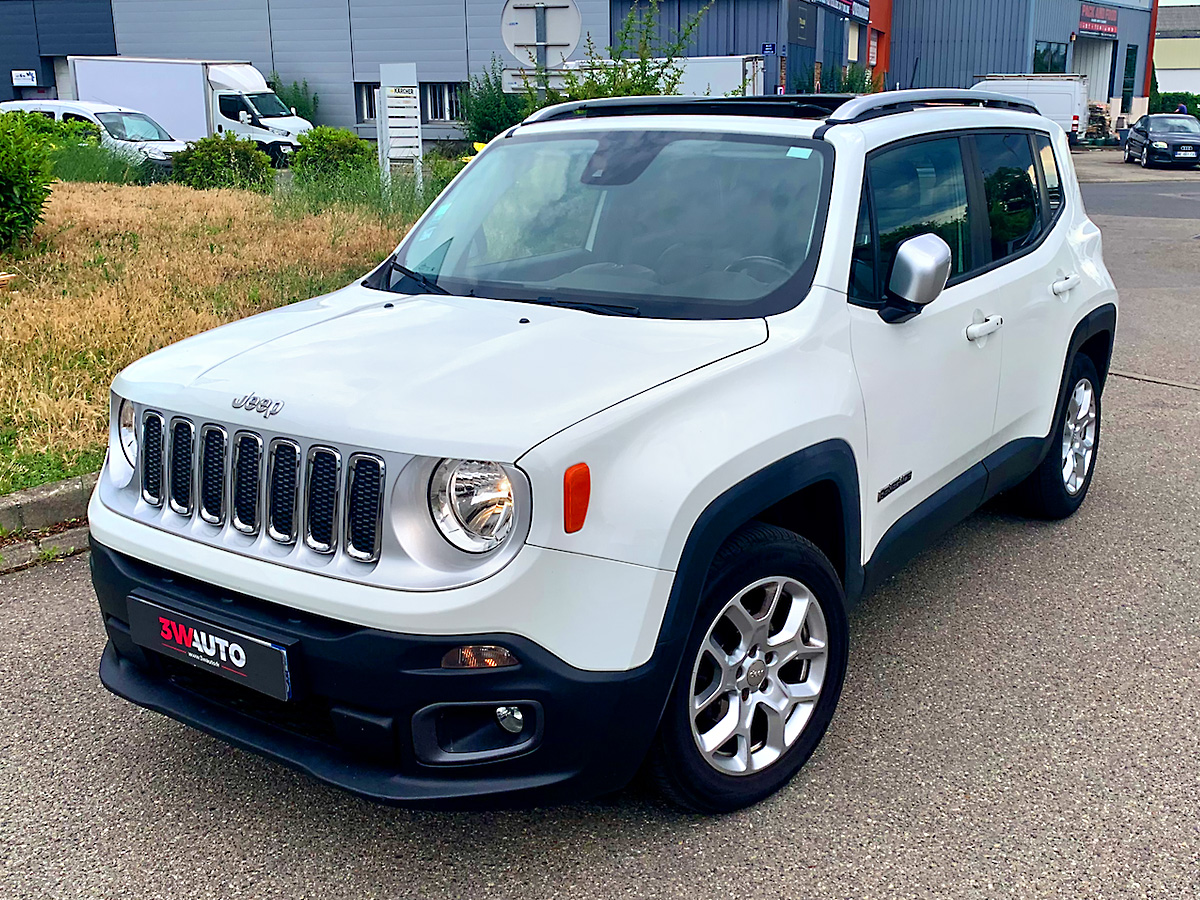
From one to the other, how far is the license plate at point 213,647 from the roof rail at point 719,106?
7.69 feet

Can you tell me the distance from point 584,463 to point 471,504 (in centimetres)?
Answer: 27

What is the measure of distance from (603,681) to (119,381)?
1.57 meters

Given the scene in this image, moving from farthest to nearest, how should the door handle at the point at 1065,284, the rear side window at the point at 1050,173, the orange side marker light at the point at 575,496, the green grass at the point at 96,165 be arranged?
the green grass at the point at 96,165 → the rear side window at the point at 1050,173 → the door handle at the point at 1065,284 → the orange side marker light at the point at 575,496

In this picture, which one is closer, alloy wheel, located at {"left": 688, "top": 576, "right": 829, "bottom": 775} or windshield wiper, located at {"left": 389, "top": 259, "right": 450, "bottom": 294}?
alloy wheel, located at {"left": 688, "top": 576, "right": 829, "bottom": 775}

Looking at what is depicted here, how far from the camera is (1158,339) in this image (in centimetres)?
974

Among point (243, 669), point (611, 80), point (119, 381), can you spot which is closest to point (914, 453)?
point (243, 669)

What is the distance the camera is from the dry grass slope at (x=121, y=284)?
19.6ft

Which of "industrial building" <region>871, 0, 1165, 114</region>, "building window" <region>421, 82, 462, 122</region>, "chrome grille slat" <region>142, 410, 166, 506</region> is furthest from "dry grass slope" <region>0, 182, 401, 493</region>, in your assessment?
"industrial building" <region>871, 0, 1165, 114</region>

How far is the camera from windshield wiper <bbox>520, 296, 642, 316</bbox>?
3.43m

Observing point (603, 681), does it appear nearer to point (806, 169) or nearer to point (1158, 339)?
point (806, 169)

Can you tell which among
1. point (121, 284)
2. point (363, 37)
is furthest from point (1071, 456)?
point (363, 37)

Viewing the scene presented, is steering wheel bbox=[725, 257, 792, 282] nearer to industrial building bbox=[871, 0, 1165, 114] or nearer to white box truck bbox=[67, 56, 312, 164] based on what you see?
white box truck bbox=[67, 56, 312, 164]

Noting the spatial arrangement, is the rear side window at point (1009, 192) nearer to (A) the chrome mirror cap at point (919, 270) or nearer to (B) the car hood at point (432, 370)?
(A) the chrome mirror cap at point (919, 270)

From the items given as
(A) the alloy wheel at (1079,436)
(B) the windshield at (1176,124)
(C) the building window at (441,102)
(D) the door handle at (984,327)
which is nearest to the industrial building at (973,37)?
(B) the windshield at (1176,124)
